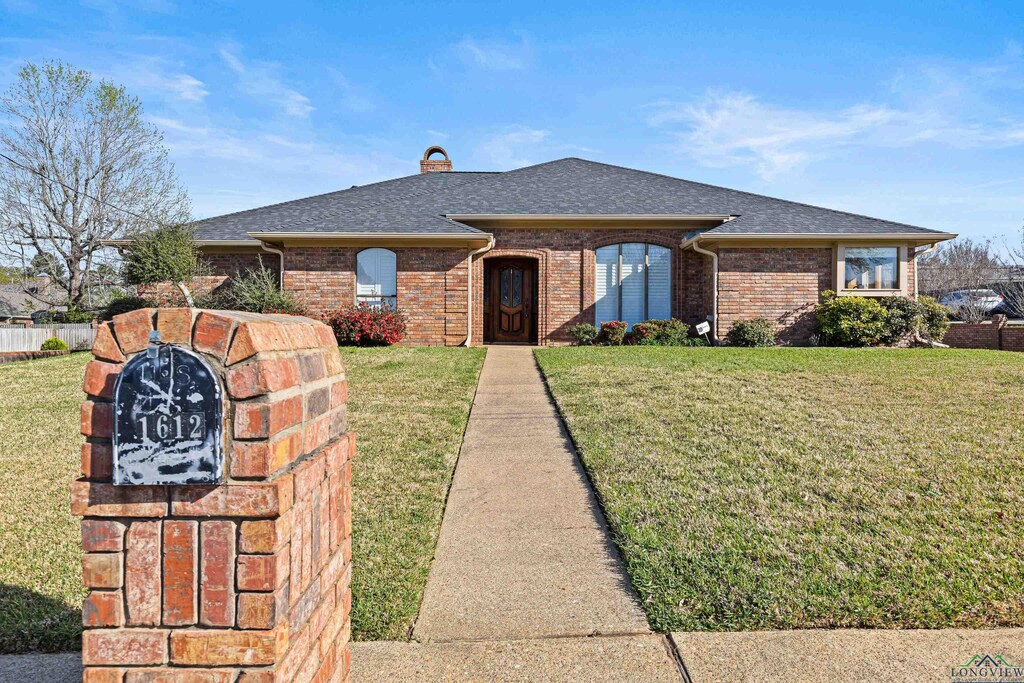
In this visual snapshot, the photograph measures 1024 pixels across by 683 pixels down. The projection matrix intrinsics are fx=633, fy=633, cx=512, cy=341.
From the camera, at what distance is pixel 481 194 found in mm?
18609

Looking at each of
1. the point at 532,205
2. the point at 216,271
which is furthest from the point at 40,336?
the point at 532,205

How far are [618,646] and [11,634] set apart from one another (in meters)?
2.89

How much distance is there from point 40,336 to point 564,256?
684 inches

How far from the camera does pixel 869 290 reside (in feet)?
53.3

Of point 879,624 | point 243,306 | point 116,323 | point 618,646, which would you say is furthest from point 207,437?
point 243,306

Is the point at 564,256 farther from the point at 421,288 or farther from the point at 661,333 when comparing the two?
the point at 421,288

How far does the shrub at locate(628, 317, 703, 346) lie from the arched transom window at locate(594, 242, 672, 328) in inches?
42.7

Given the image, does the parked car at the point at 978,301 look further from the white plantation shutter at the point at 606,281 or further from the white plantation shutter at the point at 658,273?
the white plantation shutter at the point at 606,281

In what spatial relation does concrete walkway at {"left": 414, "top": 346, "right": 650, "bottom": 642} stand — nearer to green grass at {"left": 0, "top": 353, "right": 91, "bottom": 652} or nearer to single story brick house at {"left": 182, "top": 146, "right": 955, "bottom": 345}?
green grass at {"left": 0, "top": 353, "right": 91, "bottom": 652}

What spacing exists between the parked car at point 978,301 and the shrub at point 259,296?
24541 millimetres

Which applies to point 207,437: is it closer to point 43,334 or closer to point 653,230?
point 653,230

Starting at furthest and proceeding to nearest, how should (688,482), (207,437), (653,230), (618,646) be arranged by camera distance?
(653,230), (688,482), (618,646), (207,437)

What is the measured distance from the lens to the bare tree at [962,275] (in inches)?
1105

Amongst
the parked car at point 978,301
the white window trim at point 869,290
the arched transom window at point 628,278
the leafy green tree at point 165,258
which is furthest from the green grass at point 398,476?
the parked car at point 978,301
